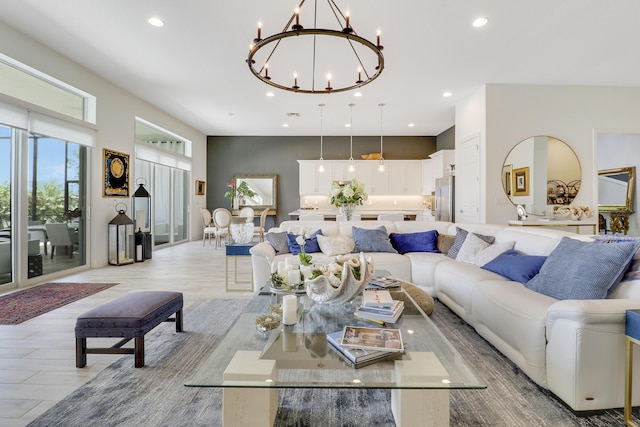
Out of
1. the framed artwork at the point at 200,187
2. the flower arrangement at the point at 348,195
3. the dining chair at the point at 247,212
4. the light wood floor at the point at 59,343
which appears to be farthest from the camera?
the framed artwork at the point at 200,187

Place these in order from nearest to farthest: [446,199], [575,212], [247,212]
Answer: [575,212] → [446,199] → [247,212]

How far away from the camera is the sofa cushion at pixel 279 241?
4.03m

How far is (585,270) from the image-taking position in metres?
2.04

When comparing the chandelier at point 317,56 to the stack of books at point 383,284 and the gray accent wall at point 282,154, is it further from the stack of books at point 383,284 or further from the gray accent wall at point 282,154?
the gray accent wall at point 282,154

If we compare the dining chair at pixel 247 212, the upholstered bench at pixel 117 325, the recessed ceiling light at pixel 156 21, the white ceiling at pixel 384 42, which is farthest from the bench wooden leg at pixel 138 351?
the dining chair at pixel 247 212

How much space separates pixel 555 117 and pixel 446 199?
2.28 metres

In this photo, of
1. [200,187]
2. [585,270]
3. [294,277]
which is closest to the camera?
[585,270]

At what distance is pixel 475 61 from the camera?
4.49 metres

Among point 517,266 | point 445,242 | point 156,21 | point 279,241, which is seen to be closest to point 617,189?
point 445,242

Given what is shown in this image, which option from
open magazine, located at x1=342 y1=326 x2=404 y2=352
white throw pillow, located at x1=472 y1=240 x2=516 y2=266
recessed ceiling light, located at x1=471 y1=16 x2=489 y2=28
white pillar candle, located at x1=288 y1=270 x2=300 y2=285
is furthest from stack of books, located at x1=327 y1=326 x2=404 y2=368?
recessed ceiling light, located at x1=471 y1=16 x2=489 y2=28

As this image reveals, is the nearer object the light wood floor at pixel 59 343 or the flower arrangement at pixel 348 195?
the light wood floor at pixel 59 343

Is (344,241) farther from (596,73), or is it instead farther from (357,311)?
(596,73)

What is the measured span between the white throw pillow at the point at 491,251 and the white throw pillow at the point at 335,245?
57.8 inches

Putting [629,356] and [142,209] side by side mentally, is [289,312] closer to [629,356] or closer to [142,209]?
[629,356]
